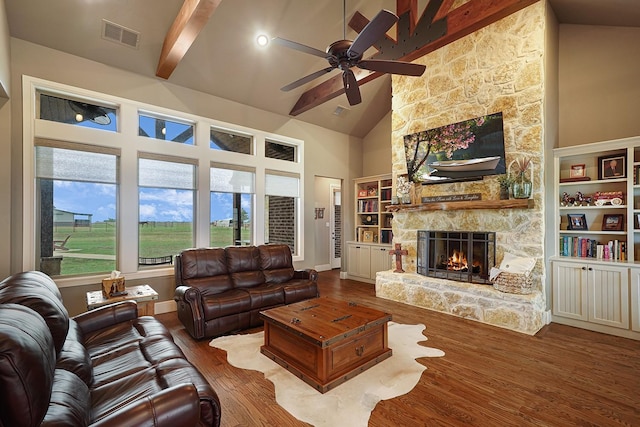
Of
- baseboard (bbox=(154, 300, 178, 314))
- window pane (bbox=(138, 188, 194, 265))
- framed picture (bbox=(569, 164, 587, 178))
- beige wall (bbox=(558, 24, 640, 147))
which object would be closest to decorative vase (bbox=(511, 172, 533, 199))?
framed picture (bbox=(569, 164, 587, 178))

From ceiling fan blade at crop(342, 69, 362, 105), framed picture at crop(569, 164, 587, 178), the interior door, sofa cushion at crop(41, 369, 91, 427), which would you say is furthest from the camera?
the interior door

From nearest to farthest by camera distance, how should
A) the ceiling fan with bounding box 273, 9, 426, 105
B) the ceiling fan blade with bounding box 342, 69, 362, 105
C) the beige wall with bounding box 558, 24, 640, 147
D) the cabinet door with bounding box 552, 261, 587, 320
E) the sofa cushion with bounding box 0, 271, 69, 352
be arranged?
the sofa cushion with bounding box 0, 271, 69, 352
the ceiling fan with bounding box 273, 9, 426, 105
the ceiling fan blade with bounding box 342, 69, 362, 105
the cabinet door with bounding box 552, 261, 587, 320
the beige wall with bounding box 558, 24, 640, 147

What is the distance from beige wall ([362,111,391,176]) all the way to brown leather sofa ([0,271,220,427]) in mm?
5979

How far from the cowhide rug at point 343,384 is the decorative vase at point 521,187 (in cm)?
227

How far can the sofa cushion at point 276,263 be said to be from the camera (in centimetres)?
450

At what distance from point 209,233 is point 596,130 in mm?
5895

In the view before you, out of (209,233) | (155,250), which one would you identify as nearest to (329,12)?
(209,233)

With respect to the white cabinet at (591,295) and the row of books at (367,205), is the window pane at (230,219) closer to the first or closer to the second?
the row of books at (367,205)

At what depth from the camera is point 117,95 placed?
4.19 metres

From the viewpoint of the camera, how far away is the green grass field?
394 centimetres

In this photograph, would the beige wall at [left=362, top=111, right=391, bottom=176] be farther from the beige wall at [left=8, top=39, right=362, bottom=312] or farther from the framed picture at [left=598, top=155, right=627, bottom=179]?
the framed picture at [left=598, top=155, right=627, bottom=179]

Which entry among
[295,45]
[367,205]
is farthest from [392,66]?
[367,205]

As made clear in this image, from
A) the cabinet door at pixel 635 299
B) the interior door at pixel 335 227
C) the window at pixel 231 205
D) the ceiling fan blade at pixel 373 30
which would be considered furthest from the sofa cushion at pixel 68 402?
the interior door at pixel 335 227

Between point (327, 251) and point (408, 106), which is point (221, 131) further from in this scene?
point (327, 251)
